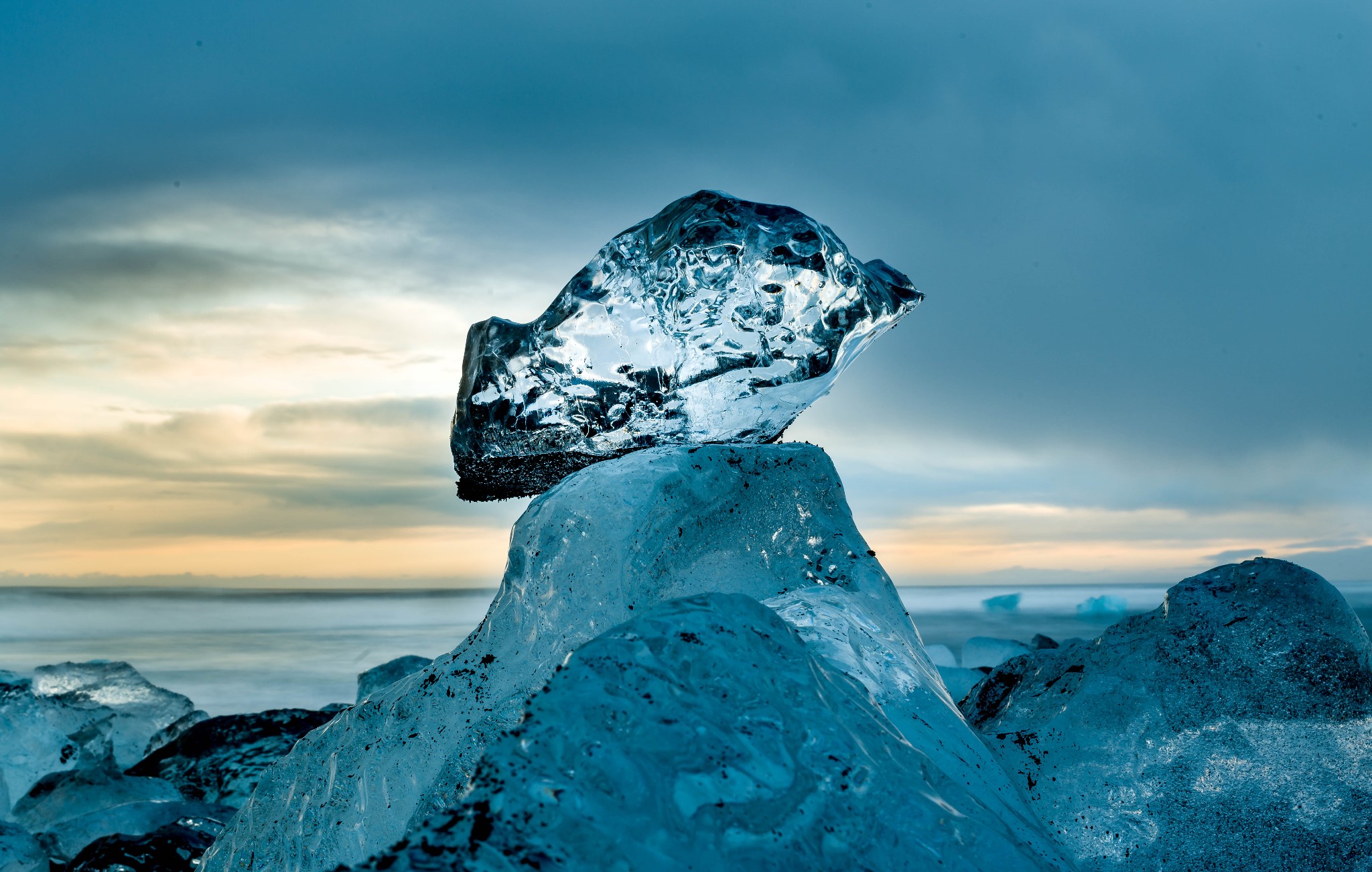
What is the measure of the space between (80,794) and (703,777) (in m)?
3.60

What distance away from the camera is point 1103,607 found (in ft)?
53.4

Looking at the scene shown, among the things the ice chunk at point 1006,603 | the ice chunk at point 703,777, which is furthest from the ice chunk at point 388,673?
the ice chunk at point 1006,603

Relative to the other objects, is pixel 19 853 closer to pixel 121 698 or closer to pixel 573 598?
pixel 573 598

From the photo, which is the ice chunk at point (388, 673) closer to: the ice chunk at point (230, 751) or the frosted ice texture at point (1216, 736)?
the ice chunk at point (230, 751)

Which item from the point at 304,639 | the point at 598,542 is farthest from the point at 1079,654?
the point at 304,639

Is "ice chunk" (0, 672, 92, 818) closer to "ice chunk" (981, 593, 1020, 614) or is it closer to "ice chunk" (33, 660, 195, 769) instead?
"ice chunk" (33, 660, 195, 769)

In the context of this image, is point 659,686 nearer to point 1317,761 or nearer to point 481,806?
point 481,806

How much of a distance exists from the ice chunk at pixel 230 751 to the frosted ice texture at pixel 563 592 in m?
1.79

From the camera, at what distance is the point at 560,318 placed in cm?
222

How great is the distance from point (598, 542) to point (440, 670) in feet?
1.36

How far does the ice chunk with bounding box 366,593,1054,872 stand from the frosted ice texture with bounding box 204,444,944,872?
2.07 feet

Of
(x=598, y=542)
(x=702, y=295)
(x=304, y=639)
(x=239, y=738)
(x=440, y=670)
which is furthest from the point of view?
(x=304, y=639)

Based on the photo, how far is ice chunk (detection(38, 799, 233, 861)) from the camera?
113 inches

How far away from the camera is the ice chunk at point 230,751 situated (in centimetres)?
369
